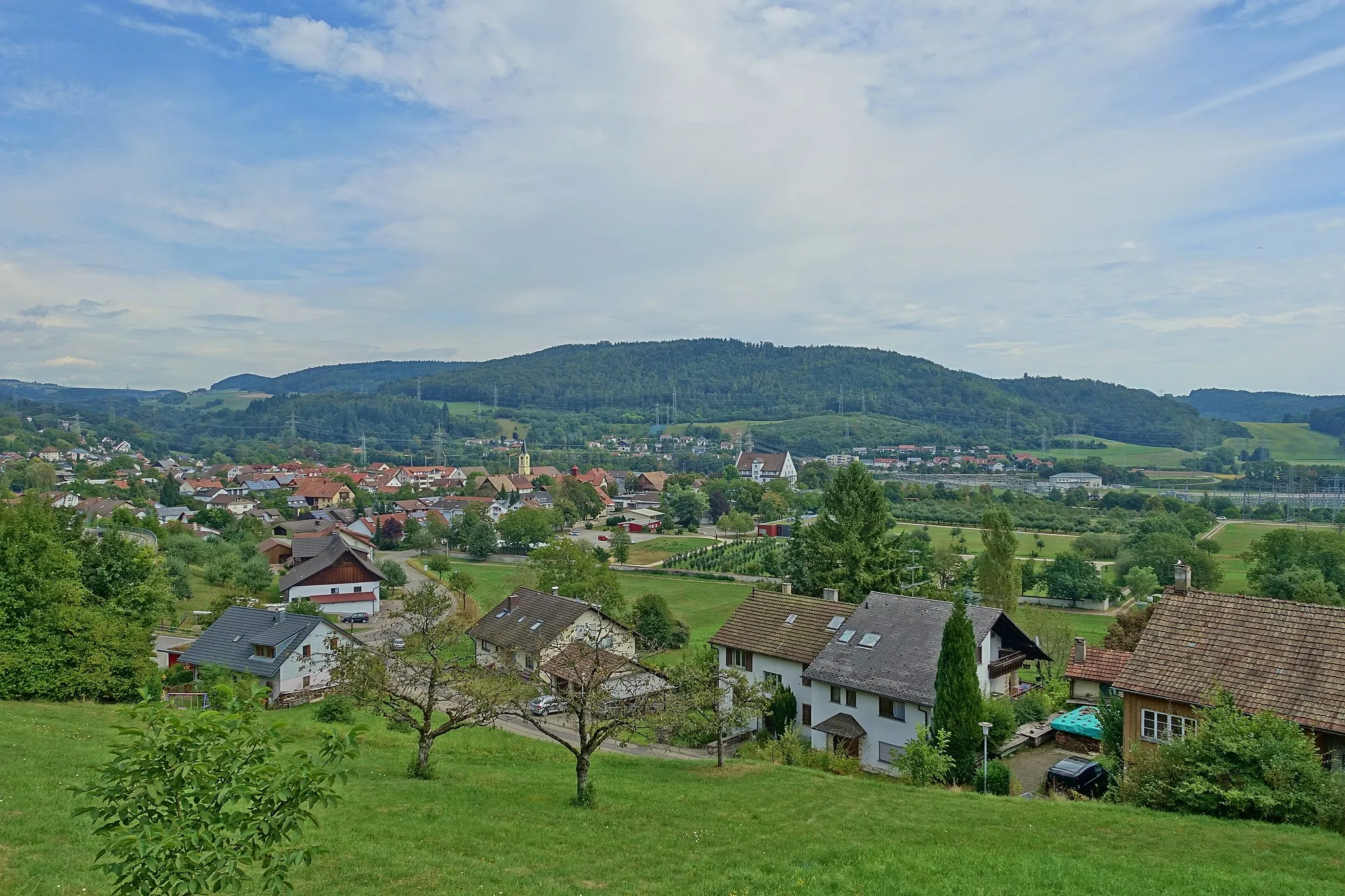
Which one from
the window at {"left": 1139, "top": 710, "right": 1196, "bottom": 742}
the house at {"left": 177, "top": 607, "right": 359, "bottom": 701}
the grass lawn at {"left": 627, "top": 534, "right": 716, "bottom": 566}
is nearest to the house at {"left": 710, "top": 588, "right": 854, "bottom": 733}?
the window at {"left": 1139, "top": 710, "right": 1196, "bottom": 742}

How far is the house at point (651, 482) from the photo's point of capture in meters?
140

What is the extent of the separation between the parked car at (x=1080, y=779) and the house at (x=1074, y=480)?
139 meters

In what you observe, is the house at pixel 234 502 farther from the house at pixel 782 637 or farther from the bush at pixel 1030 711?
the bush at pixel 1030 711

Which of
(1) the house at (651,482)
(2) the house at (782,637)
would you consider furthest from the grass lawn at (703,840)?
(1) the house at (651,482)

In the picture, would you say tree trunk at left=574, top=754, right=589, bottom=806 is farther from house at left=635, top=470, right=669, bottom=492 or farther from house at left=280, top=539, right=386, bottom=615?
house at left=635, top=470, right=669, bottom=492

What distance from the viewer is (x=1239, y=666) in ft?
60.4

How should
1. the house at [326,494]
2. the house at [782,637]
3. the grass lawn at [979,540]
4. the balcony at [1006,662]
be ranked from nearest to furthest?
the house at [782,637]
the balcony at [1006,662]
the grass lawn at [979,540]
the house at [326,494]

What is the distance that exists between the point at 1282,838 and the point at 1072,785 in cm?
790

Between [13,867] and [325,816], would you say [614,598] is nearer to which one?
[325,816]

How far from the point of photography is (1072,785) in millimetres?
21000

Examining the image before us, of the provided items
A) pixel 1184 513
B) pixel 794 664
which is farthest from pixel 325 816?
pixel 1184 513

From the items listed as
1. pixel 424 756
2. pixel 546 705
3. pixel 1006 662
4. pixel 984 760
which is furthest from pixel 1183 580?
pixel 424 756

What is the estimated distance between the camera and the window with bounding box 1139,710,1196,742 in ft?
59.7

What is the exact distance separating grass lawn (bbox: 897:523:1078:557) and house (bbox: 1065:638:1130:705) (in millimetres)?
49800
